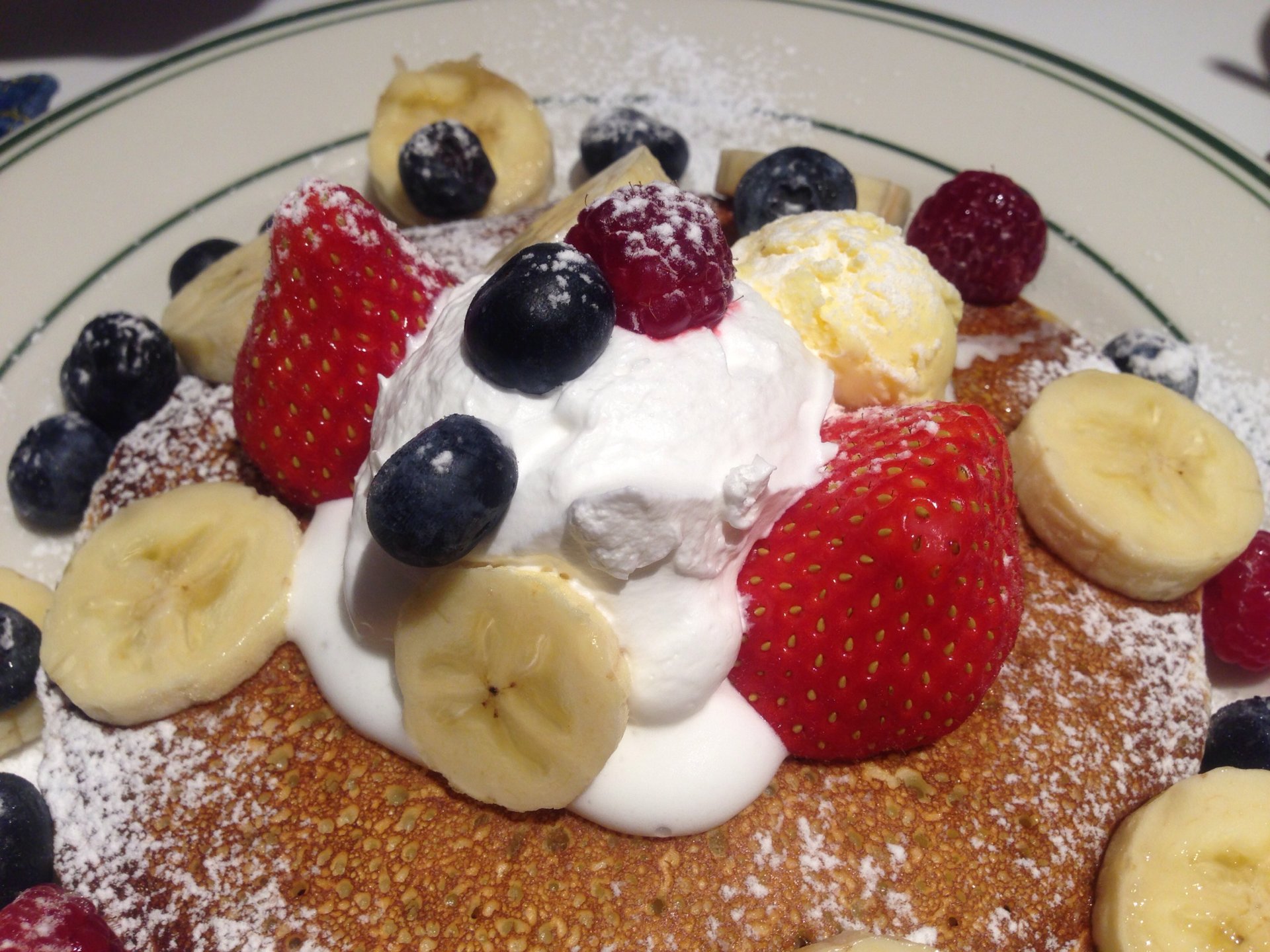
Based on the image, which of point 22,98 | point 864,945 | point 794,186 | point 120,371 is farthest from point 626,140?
point 864,945

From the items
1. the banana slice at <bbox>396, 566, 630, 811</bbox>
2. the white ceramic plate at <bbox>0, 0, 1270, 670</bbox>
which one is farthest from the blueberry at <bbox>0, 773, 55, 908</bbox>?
the white ceramic plate at <bbox>0, 0, 1270, 670</bbox>

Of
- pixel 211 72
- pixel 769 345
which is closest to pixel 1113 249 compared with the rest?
pixel 769 345

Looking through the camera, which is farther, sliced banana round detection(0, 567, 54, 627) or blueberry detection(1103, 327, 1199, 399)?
blueberry detection(1103, 327, 1199, 399)

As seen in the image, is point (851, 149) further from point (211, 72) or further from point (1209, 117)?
point (211, 72)

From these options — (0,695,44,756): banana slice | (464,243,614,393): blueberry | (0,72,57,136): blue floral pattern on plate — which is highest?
(464,243,614,393): blueberry

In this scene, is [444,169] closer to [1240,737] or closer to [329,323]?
[329,323]

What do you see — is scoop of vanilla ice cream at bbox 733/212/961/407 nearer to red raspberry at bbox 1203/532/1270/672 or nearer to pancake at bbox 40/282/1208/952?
pancake at bbox 40/282/1208/952
